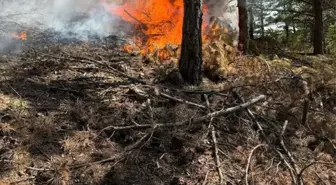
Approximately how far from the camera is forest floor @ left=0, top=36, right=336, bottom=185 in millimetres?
5113

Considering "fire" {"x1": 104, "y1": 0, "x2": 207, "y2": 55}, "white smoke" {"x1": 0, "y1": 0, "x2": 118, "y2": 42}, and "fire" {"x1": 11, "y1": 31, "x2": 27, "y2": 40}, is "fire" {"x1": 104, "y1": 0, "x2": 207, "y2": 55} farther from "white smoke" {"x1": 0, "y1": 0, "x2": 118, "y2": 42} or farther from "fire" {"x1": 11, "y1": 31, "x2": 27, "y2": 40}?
"fire" {"x1": 11, "y1": 31, "x2": 27, "y2": 40}

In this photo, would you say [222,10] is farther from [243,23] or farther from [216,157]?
[216,157]

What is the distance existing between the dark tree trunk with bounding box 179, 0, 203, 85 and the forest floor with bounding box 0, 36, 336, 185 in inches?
11.5

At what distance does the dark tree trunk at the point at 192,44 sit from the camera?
298 inches

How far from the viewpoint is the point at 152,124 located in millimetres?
5766

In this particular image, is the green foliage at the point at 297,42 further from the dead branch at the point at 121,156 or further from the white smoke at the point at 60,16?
the dead branch at the point at 121,156

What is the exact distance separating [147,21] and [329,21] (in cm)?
1046

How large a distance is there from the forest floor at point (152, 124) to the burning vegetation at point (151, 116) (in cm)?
2

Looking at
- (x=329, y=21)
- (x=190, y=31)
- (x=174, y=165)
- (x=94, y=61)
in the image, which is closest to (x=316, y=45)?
(x=329, y=21)

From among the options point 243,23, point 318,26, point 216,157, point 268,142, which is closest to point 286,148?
point 268,142

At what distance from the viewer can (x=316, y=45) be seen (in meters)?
14.3

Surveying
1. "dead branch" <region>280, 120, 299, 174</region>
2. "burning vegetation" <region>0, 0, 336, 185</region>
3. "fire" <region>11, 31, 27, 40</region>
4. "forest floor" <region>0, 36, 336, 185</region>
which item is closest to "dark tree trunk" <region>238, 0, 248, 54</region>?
"burning vegetation" <region>0, 0, 336, 185</region>

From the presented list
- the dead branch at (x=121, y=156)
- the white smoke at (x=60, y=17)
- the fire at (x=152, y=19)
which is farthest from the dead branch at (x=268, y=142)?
the white smoke at (x=60, y=17)

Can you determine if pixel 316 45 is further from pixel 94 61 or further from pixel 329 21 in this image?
pixel 94 61
